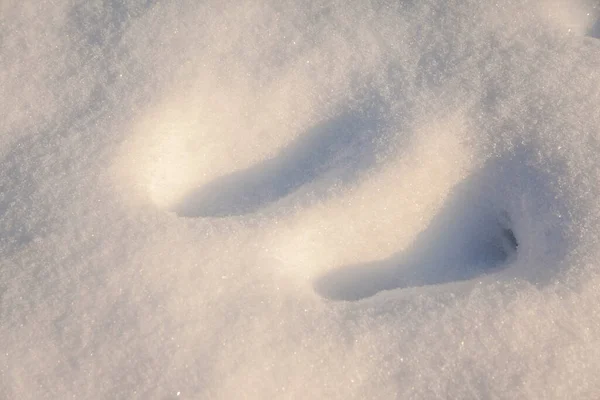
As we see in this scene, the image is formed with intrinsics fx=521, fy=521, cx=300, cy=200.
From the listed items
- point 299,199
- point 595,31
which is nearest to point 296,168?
point 299,199

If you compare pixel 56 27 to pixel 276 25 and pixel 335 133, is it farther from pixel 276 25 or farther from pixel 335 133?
pixel 335 133

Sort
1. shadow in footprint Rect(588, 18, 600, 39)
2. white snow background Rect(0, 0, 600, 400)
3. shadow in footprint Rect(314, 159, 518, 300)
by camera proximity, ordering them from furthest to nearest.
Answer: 1. shadow in footprint Rect(588, 18, 600, 39)
2. shadow in footprint Rect(314, 159, 518, 300)
3. white snow background Rect(0, 0, 600, 400)

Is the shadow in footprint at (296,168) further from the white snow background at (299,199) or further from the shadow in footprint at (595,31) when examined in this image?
the shadow in footprint at (595,31)

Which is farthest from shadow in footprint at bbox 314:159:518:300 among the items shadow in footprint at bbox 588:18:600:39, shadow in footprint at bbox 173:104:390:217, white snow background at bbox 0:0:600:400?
shadow in footprint at bbox 588:18:600:39

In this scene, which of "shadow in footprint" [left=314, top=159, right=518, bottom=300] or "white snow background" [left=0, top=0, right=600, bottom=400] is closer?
"white snow background" [left=0, top=0, right=600, bottom=400]

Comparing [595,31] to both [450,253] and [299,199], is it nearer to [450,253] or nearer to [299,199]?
[450,253]

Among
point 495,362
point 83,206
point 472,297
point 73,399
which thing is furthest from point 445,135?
point 73,399

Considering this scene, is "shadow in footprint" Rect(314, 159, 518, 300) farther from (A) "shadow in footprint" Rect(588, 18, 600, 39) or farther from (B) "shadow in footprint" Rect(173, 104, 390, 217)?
(A) "shadow in footprint" Rect(588, 18, 600, 39)

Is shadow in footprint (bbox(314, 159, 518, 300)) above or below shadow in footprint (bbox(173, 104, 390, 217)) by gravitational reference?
below
